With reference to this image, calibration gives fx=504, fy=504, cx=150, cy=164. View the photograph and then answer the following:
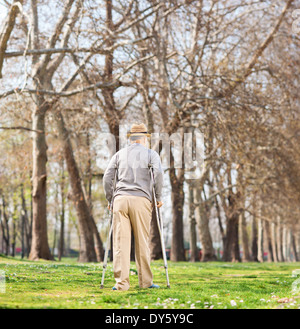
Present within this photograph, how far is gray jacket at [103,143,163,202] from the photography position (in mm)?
7535

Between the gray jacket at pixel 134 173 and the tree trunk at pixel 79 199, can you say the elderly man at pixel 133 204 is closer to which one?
the gray jacket at pixel 134 173

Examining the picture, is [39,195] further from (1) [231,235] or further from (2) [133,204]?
(1) [231,235]

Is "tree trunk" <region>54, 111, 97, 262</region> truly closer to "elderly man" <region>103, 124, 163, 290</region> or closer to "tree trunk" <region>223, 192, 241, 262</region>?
"tree trunk" <region>223, 192, 241, 262</region>

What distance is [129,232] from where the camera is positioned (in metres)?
7.42

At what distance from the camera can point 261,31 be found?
21484 millimetres

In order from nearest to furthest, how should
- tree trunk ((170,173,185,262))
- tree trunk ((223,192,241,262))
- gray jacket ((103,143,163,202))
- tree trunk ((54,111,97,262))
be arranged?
gray jacket ((103,143,163,202)) → tree trunk ((54,111,97,262)) → tree trunk ((170,173,185,262)) → tree trunk ((223,192,241,262))

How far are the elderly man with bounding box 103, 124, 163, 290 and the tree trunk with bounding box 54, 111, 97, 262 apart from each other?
44.7 ft

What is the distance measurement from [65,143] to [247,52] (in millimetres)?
8803

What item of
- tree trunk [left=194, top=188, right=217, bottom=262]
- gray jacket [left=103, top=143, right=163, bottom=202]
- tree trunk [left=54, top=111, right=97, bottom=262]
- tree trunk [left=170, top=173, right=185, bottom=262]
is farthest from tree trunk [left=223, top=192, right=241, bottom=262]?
gray jacket [left=103, top=143, right=163, bottom=202]

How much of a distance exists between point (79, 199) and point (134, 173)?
14.9 m

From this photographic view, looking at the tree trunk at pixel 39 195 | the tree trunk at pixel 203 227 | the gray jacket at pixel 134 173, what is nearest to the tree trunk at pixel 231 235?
the tree trunk at pixel 203 227

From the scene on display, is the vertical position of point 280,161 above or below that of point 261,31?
below
